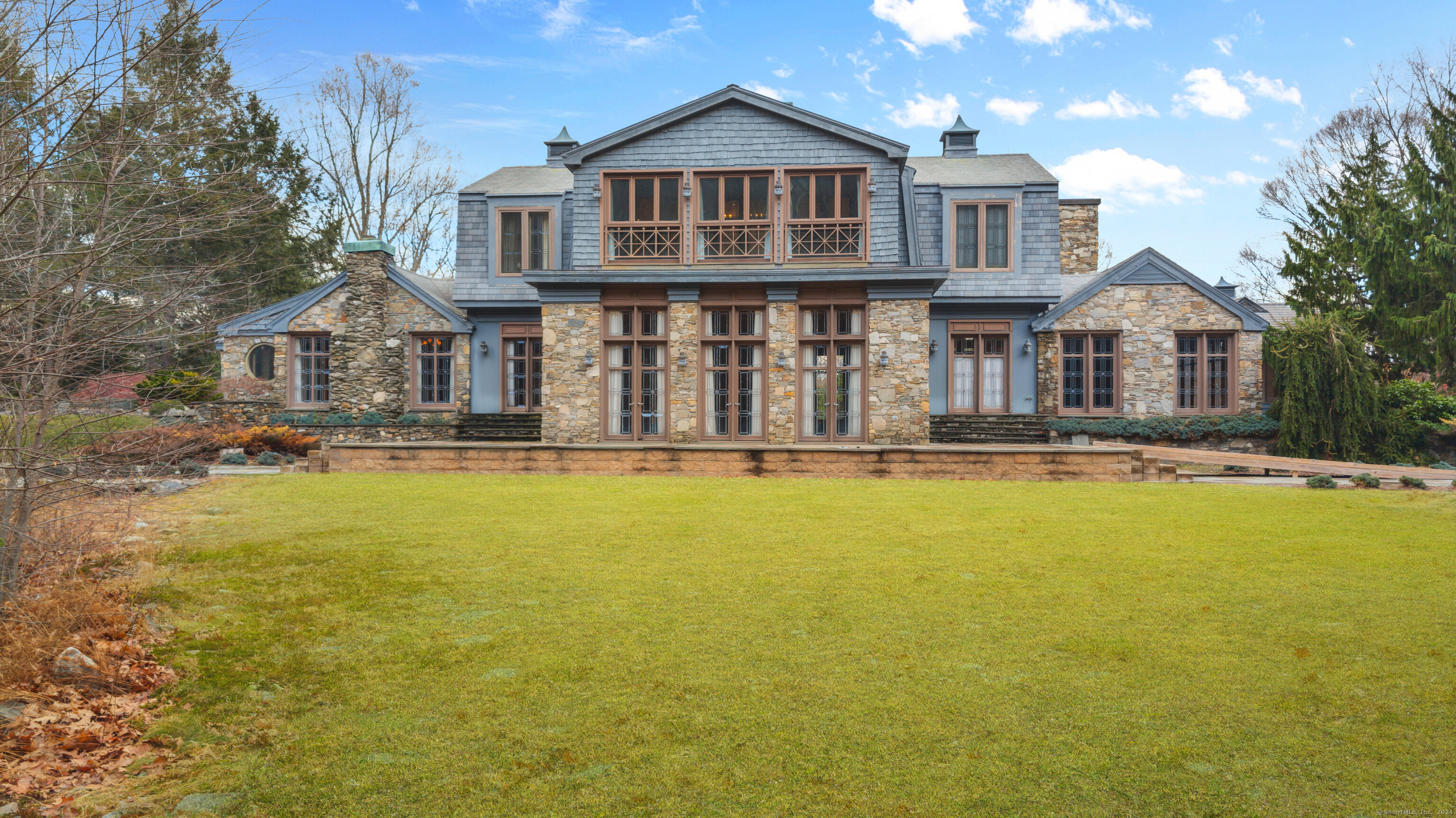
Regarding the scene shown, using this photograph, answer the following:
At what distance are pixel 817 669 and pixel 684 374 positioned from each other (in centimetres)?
1208

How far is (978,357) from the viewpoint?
64.0 feet

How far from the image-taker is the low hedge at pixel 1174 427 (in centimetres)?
1831

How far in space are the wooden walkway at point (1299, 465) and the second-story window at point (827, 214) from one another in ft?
20.8

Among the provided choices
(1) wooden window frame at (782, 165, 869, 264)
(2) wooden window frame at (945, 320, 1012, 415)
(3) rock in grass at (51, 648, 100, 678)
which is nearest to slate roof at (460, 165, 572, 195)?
(1) wooden window frame at (782, 165, 869, 264)

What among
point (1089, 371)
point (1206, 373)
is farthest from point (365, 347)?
point (1206, 373)

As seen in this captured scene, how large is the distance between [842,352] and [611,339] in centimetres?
463

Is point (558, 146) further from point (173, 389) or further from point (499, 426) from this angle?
point (173, 389)

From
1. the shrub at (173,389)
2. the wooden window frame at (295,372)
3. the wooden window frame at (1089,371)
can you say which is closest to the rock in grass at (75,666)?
the shrub at (173,389)

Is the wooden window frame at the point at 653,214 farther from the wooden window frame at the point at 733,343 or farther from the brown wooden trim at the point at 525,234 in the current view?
the brown wooden trim at the point at 525,234

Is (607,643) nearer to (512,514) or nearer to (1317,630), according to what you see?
(1317,630)

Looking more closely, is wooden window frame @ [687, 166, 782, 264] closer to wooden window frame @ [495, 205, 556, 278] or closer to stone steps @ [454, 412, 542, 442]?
wooden window frame @ [495, 205, 556, 278]

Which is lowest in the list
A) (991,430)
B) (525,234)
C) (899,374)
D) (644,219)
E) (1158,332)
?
(991,430)

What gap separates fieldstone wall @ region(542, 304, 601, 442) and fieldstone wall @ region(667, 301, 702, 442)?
4.89 ft

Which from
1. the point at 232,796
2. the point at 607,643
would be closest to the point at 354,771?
the point at 232,796
